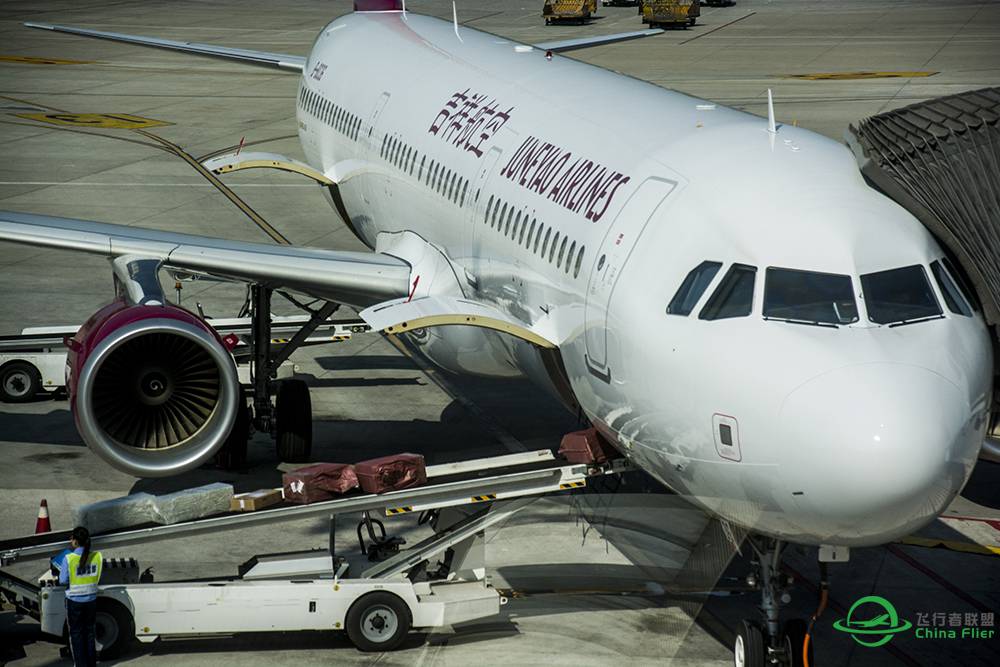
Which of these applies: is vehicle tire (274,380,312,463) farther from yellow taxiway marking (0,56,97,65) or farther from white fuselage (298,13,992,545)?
yellow taxiway marking (0,56,97,65)

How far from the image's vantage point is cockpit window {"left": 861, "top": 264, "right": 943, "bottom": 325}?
10977 millimetres

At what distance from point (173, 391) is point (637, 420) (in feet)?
17.3

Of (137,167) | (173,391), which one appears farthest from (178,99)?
(173,391)

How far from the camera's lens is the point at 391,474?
1430cm

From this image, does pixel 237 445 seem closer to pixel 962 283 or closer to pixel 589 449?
pixel 589 449

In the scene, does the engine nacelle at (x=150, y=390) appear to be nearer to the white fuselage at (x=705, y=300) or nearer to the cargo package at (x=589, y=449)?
the white fuselage at (x=705, y=300)

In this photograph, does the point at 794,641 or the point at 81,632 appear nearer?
the point at 794,641

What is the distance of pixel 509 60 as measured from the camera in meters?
20.1

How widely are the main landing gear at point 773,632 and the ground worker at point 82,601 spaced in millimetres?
5884

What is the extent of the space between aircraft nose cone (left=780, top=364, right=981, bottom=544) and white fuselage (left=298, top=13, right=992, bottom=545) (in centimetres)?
1

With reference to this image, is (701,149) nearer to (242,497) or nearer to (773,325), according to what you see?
(773,325)

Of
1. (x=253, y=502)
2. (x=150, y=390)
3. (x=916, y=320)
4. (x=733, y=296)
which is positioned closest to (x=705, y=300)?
(x=733, y=296)

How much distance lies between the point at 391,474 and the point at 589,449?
201 cm

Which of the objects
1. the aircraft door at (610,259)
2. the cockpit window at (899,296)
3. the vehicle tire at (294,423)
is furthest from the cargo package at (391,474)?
the cockpit window at (899,296)
